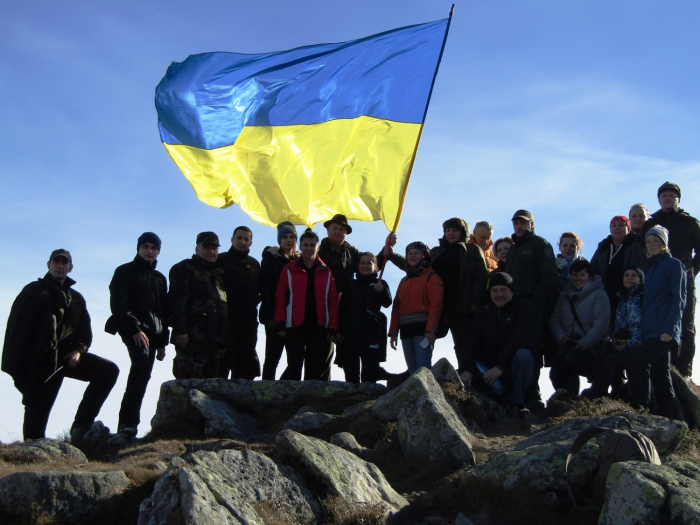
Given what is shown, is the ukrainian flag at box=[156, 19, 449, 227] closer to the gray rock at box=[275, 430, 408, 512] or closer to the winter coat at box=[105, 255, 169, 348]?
the winter coat at box=[105, 255, 169, 348]

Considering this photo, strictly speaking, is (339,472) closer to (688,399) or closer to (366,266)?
(366,266)

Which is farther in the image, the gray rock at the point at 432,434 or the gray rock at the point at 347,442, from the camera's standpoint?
the gray rock at the point at 347,442

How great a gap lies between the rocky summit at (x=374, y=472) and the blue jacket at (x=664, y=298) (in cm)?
111

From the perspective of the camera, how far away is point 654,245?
34.4 feet

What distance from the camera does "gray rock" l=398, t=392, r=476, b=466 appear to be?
8852mm

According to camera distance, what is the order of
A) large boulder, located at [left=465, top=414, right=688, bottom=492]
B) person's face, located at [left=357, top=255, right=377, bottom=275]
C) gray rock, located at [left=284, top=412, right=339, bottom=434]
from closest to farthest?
1. large boulder, located at [left=465, top=414, right=688, bottom=492]
2. gray rock, located at [left=284, top=412, right=339, bottom=434]
3. person's face, located at [left=357, top=255, right=377, bottom=275]

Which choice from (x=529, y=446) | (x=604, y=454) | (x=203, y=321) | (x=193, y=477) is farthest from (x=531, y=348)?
(x=193, y=477)

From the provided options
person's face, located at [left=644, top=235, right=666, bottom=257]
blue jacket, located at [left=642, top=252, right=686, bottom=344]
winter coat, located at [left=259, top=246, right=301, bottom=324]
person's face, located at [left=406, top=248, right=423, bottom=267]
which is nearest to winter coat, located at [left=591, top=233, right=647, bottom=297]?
person's face, located at [left=644, top=235, right=666, bottom=257]

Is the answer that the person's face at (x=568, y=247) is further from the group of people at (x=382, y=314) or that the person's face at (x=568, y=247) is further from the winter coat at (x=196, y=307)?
the winter coat at (x=196, y=307)

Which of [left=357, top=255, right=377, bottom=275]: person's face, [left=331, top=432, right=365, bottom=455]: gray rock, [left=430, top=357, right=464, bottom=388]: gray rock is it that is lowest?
[left=331, top=432, right=365, bottom=455]: gray rock

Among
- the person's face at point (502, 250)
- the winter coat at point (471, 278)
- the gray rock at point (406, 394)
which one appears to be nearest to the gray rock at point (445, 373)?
the winter coat at point (471, 278)

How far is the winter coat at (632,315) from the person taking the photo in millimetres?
10500

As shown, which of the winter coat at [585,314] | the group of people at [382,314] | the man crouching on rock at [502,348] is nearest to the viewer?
the group of people at [382,314]

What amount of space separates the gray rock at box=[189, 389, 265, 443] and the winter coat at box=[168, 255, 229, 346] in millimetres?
856
